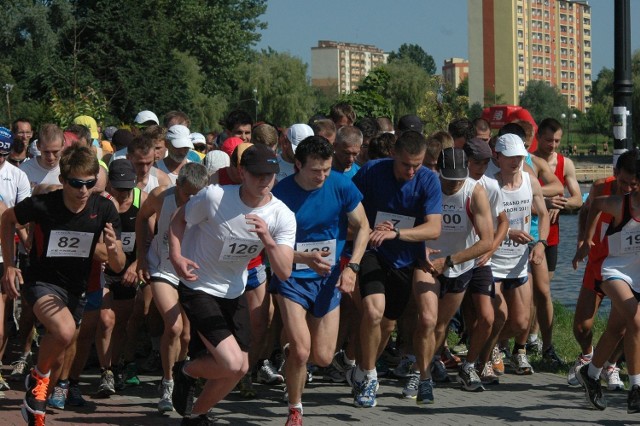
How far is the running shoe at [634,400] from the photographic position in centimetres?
791

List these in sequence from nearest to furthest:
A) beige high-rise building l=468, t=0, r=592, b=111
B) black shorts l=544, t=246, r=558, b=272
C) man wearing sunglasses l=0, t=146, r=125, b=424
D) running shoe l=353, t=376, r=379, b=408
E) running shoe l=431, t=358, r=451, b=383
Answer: man wearing sunglasses l=0, t=146, r=125, b=424
running shoe l=353, t=376, r=379, b=408
running shoe l=431, t=358, r=451, b=383
black shorts l=544, t=246, r=558, b=272
beige high-rise building l=468, t=0, r=592, b=111

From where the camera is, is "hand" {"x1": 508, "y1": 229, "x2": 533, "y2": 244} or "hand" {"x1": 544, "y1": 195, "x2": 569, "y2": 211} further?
"hand" {"x1": 544, "y1": 195, "x2": 569, "y2": 211}

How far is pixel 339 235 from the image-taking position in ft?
26.5

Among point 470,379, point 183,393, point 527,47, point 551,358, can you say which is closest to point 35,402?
point 183,393

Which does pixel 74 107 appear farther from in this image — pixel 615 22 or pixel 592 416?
pixel 592 416

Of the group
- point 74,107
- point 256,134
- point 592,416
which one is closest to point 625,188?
point 592,416

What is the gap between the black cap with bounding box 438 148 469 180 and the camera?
870cm

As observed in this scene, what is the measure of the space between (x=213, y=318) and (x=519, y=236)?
3.31 metres

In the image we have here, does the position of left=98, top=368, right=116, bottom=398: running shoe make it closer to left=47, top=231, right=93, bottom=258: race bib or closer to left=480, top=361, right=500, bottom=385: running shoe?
left=47, top=231, right=93, bottom=258: race bib

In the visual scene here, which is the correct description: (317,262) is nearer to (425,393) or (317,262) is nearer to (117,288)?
(425,393)

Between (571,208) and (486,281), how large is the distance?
66.5 inches

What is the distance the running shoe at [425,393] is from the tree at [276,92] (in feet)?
233

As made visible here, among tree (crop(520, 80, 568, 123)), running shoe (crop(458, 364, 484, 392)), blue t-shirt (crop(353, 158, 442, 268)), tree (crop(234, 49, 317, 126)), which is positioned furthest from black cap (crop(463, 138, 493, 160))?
tree (crop(520, 80, 568, 123))

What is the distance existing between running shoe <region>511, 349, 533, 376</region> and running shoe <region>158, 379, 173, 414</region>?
3.31 metres
